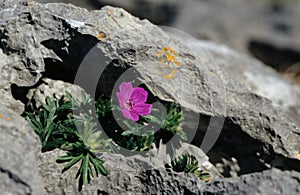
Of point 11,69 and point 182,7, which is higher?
point 182,7

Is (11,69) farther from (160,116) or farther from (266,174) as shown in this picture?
(266,174)

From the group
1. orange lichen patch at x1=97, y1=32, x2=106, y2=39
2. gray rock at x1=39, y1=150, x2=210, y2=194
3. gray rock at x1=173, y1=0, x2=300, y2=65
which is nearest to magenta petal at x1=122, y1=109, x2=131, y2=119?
gray rock at x1=39, y1=150, x2=210, y2=194

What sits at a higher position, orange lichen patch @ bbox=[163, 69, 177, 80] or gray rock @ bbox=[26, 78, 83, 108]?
orange lichen patch @ bbox=[163, 69, 177, 80]

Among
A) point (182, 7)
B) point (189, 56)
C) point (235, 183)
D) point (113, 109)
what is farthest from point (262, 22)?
point (235, 183)

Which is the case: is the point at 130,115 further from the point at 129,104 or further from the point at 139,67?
the point at 139,67

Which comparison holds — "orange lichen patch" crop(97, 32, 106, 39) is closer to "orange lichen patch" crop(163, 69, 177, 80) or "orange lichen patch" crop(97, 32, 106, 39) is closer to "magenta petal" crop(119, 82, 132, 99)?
"magenta petal" crop(119, 82, 132, 99)

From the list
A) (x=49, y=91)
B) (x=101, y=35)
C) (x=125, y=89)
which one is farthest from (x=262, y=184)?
(x=49, y=91)
